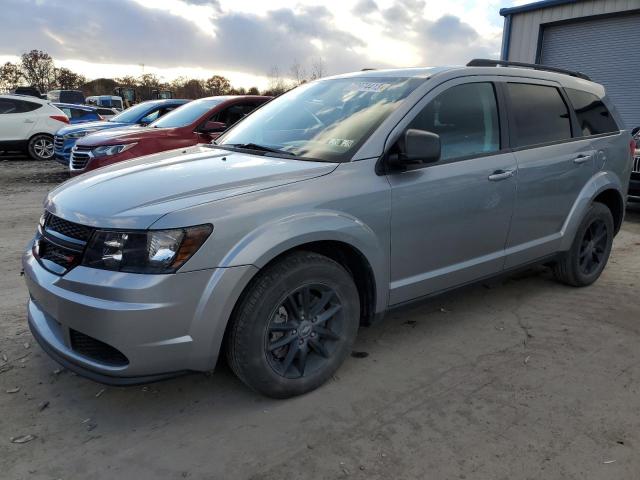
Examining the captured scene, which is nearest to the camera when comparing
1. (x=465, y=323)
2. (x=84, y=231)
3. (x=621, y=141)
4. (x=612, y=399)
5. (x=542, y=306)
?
(x=84, y=231)

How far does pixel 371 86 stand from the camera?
3438mm

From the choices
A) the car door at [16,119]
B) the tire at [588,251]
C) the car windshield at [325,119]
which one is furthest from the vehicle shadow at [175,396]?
the car door at [16,119]

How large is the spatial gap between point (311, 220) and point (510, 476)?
4.83 ft

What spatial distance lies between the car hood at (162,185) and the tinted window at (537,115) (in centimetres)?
166

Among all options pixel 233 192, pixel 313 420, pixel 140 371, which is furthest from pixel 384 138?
pixel 140 371

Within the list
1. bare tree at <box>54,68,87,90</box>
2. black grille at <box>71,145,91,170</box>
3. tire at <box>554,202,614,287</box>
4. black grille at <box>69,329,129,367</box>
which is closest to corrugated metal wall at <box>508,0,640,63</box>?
tire at <box>554,202,614,287</box>

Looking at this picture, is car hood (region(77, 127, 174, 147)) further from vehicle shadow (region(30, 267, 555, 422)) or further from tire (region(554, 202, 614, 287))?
tire (region(554, 202, 614, 287))

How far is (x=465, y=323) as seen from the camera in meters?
3.80

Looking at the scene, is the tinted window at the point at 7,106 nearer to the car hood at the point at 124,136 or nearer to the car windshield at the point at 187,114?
the car hood at the point at 124,136

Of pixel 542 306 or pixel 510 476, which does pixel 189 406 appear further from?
pixel 542 306

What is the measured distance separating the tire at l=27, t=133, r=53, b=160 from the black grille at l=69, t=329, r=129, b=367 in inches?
497

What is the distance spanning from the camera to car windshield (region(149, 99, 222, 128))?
7.71 meters

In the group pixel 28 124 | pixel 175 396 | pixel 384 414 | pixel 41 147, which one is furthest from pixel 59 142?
pixel 384 414

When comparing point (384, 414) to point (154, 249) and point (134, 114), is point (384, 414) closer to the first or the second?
point (154, 249)
